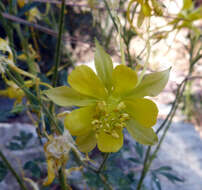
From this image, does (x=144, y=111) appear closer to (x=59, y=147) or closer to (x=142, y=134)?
(x=142, y=134)

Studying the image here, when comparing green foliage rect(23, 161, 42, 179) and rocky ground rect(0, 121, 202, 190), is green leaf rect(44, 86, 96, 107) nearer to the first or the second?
green foliage rect(23, 161, 42, 179)

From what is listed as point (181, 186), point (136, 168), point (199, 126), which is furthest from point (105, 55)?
point (199, 126)

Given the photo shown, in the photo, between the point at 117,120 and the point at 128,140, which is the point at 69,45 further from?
the point at 117,120

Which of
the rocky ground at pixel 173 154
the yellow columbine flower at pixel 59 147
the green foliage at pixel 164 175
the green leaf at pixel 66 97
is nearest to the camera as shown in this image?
the green leaf at pixel 66 97

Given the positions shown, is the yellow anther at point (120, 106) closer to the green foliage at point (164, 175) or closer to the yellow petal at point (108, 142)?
the yellow petal at point (108, 142)

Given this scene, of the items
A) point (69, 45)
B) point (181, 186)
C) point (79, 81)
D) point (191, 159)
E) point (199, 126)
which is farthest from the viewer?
point (199, 126)

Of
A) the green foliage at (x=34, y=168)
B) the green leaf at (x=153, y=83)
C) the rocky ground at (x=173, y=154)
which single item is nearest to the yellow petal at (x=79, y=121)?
the green leaf at (x=153, y=83)

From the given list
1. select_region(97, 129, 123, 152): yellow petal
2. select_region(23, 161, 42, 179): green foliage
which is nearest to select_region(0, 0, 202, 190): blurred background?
select_region(23, 161, 42, 179): green foliage
